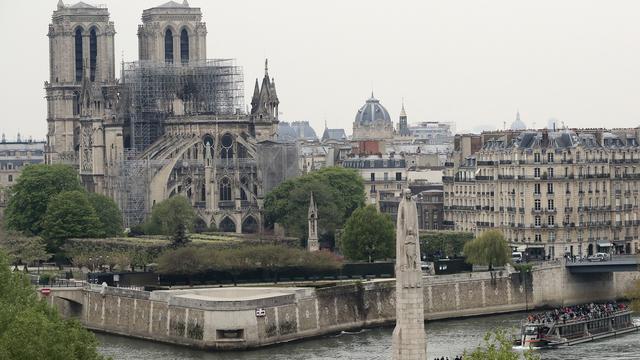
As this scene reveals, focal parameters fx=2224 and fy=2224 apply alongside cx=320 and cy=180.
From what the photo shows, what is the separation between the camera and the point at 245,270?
99188 mm

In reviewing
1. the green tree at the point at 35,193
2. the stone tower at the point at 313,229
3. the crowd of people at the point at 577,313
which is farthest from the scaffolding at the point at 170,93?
the crowd of people at the point at 577,313

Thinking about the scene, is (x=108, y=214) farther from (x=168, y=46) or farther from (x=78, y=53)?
(x=78, y=53)

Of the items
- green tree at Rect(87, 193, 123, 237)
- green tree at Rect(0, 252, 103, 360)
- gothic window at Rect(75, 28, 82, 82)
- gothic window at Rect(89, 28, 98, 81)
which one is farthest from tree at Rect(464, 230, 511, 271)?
gothic window at Rect(75, 28, 82, 82)

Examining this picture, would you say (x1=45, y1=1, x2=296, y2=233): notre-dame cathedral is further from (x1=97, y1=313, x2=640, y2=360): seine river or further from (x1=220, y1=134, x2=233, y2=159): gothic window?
(x1=97, y1=313, x2=640, y2=360): seine river

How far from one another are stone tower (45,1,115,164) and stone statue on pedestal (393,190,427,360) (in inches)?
3655

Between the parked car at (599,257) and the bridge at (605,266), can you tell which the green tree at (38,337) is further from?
the parked car at (599,257)

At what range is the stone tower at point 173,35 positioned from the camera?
477 feet

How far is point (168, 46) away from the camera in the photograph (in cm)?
14600

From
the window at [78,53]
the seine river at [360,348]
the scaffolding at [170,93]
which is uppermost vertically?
the window at [78,53]

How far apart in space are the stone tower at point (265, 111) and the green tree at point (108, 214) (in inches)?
738

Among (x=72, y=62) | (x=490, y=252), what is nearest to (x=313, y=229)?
(x=490, y=252)

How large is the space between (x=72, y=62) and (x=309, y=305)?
202 feet

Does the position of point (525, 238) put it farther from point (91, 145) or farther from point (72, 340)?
point (72, 340)

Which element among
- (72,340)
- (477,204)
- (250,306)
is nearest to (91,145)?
(477,204)
